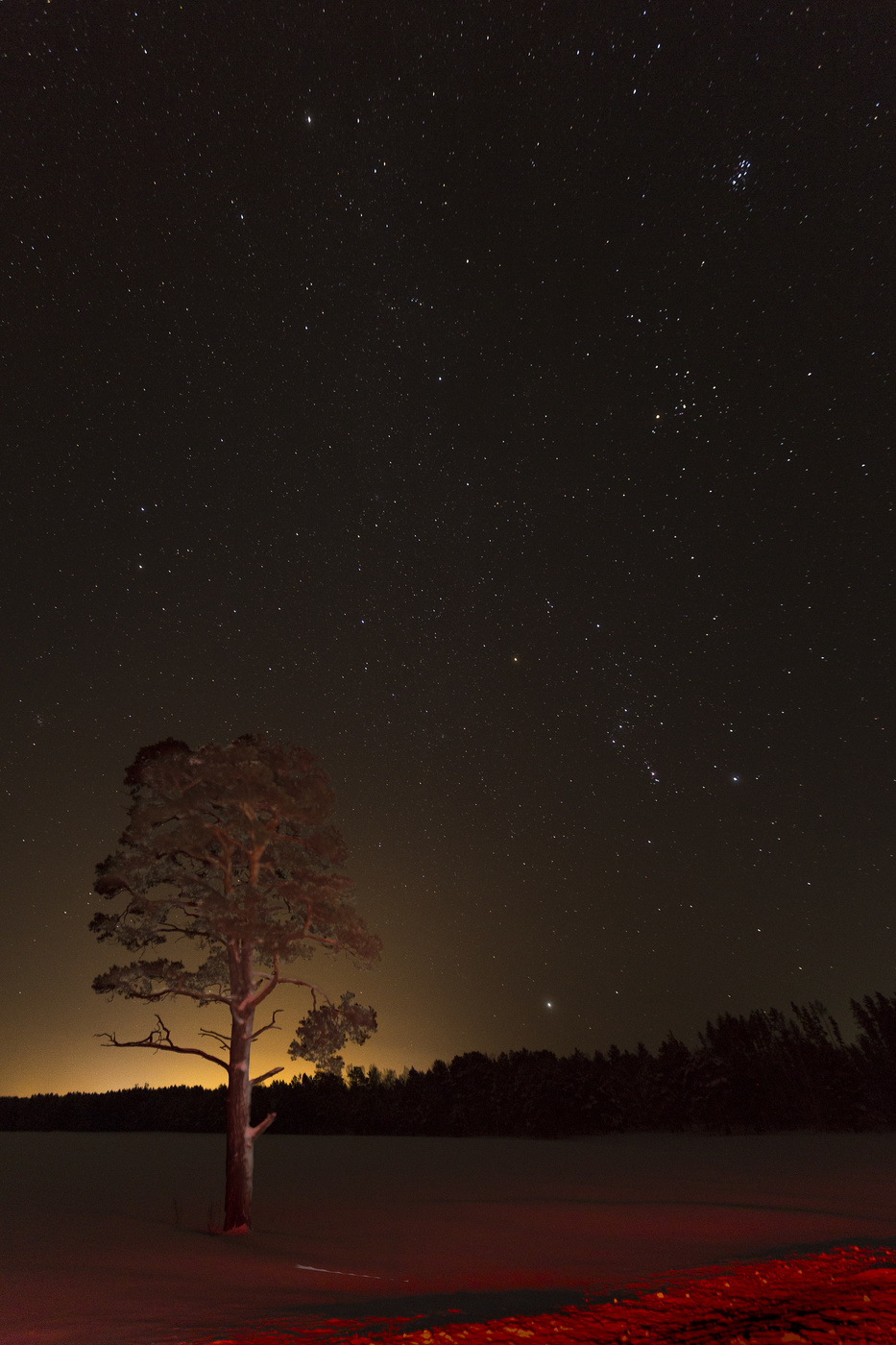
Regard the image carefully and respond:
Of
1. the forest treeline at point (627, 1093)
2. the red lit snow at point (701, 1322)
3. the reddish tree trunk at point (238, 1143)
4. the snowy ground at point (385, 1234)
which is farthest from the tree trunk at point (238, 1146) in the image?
the forest treeline at point (627, 1093)

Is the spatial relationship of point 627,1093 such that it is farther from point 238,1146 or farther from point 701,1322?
point 701,1322

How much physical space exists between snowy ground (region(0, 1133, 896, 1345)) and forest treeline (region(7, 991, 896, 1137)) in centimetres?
2710

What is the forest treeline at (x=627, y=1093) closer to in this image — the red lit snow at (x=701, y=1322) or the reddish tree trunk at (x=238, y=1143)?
the reddish tree trunk at (x=238, y=1143)

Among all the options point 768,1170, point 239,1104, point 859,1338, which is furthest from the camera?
point 768,1170

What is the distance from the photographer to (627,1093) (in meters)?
75.8

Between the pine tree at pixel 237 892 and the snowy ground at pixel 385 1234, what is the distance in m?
3.61

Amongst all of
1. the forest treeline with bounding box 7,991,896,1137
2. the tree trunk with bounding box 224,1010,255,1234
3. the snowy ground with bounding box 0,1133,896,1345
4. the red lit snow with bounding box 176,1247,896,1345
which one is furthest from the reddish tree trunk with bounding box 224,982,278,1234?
the forest treeline with bounding box 7,991,896,1137

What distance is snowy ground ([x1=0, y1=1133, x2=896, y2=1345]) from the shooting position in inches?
474

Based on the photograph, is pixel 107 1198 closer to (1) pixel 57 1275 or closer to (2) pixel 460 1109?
(1) pixel 57 1275

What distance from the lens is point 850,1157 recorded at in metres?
44.1

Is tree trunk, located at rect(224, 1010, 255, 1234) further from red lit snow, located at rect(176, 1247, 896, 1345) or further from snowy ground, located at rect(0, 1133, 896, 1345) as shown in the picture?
red lit snow, located at rect(176, 1247, 896, 1345)

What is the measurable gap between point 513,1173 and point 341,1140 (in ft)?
111

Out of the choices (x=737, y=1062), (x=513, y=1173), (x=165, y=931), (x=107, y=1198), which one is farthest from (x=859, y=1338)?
(x=737, y=1062)

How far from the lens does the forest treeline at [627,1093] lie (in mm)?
69938
